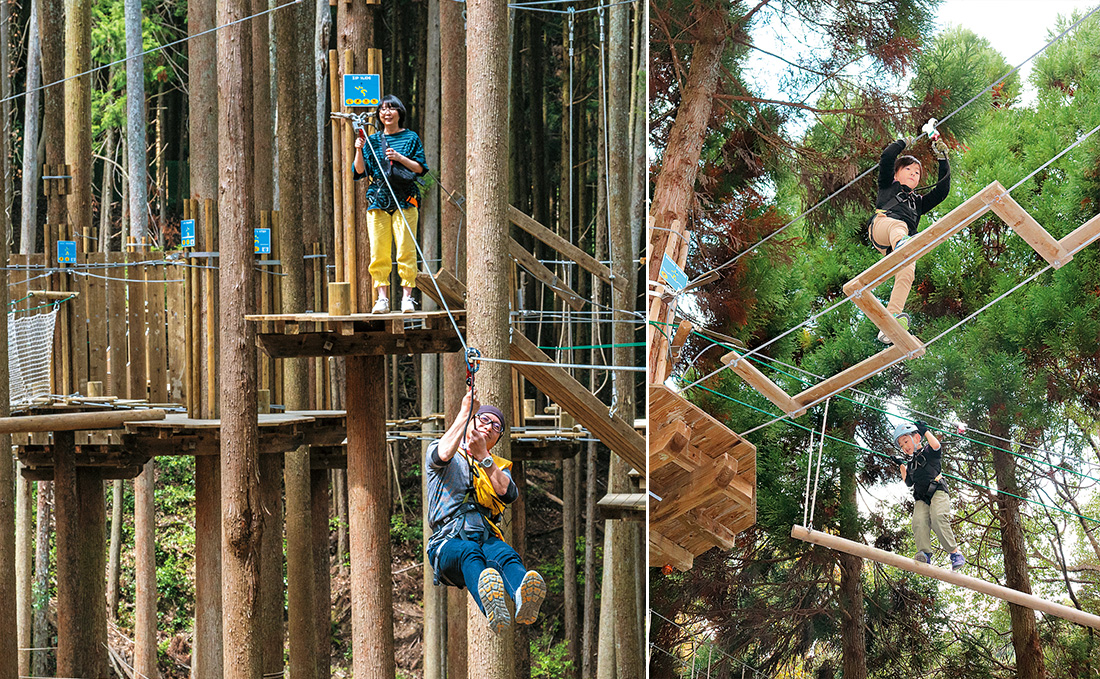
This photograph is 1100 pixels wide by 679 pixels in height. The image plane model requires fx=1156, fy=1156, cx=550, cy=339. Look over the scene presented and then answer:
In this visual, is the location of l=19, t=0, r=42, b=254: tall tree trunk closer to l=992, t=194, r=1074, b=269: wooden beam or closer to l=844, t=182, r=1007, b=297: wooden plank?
l=844, t=182, r=1007, b=297: wooden plank

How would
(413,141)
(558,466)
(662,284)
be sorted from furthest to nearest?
(558,466), (662,284), (413,141)

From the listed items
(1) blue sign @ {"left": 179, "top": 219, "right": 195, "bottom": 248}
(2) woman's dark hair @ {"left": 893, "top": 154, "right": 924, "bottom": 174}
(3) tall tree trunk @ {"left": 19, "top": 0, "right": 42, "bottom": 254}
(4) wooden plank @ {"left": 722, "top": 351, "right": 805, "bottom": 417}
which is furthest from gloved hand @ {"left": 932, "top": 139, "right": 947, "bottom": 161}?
(3) tall tree trunk @ {"left": 19, "top": 0, "right": 42, "bottom": 254}

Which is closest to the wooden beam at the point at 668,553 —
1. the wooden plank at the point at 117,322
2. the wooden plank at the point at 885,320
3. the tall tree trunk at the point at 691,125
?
the tall tree trunk at the point at 691,125

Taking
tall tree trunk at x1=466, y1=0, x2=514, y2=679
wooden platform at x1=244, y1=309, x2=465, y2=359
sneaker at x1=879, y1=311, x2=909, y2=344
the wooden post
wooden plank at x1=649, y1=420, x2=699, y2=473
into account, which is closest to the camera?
tall tree trunk at x1=466, y1=0, x2=514, y2=679

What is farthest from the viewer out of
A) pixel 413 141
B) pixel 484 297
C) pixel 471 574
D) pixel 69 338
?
pixel 69 338

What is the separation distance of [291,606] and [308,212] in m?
2.69

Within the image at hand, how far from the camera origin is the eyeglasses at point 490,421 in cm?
407

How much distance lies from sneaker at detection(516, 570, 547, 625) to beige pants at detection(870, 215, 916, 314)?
2.37 metres

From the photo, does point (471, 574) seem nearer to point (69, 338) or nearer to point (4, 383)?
point (4, 383)

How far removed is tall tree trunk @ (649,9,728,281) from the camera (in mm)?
5586

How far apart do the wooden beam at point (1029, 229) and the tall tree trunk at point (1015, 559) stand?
4.98 ft

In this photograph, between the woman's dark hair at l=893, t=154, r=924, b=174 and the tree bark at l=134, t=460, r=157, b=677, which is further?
the tree bark at l=134, t=460, r=157, b=677

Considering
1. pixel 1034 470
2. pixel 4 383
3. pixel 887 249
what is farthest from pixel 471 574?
pixel 4 383

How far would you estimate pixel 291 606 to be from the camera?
7449 millimetres
